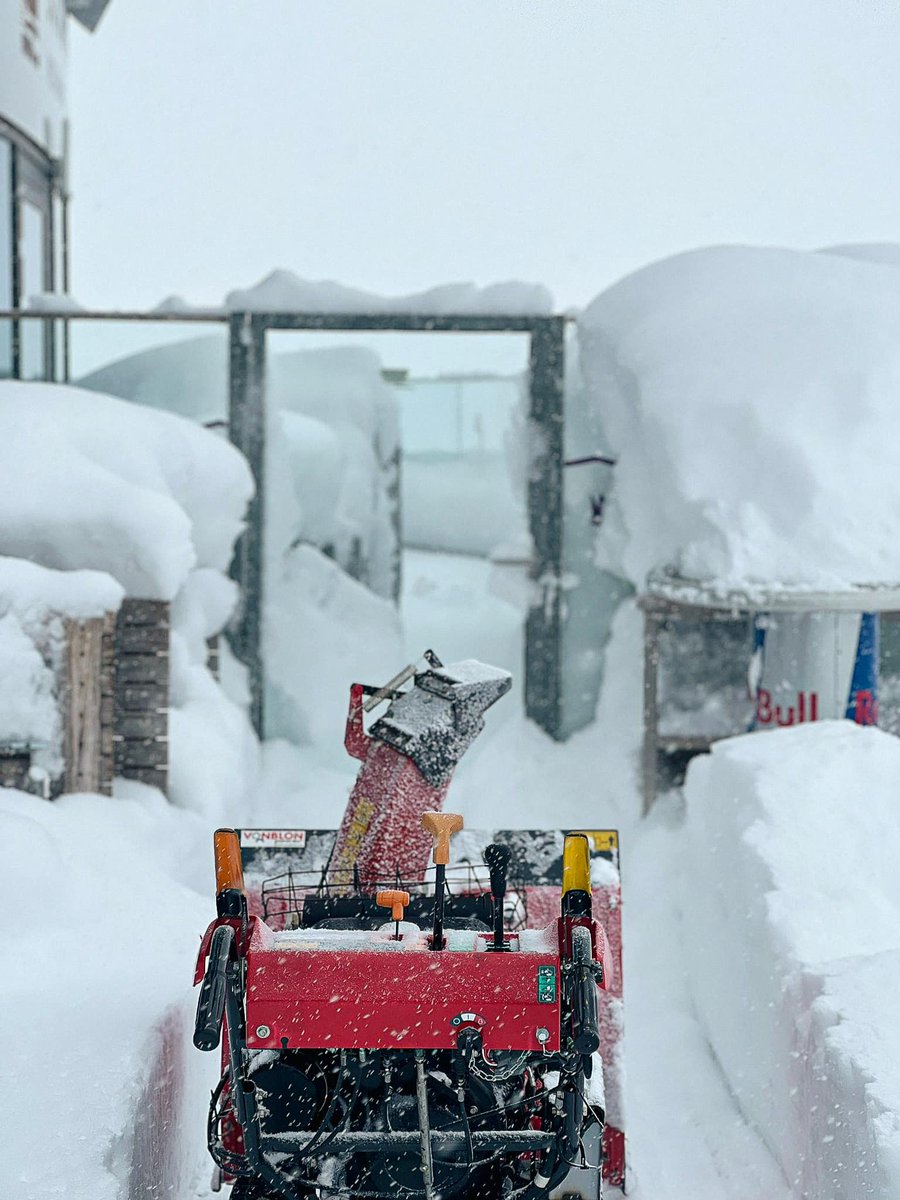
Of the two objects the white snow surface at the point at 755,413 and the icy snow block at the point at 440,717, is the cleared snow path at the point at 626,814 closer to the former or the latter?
the icy snow block at the point at 440,717

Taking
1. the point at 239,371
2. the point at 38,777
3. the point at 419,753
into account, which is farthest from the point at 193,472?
the point at 419,753

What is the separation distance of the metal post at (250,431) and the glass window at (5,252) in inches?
75.4

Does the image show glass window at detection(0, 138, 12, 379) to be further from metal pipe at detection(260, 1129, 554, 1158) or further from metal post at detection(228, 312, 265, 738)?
metal pipe at detection(260, 1129, 554, 1158)

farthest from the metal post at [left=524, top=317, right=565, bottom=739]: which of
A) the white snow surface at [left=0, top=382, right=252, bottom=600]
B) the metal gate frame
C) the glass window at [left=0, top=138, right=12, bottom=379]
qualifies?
the glass window at [left=0, top=138, right=12, bottom=379]

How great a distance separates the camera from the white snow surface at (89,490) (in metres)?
6.90

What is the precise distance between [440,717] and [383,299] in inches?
297

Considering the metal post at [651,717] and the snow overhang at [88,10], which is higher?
the snow overhang at [88,10]

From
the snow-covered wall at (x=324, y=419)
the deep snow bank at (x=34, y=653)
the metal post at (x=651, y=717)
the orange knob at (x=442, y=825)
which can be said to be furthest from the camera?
the snow-covered wall at (x=324, y=419)

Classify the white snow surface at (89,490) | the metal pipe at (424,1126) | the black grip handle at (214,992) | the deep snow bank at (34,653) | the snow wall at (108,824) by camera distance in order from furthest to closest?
the white snow surface at (89,490) → the deep snow bank at (34,653) → the snow wall at (108,824) → the metal pipe at (424,1126) → the black grip handle at (214,992)

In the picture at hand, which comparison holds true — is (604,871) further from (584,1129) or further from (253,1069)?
(253,1069)

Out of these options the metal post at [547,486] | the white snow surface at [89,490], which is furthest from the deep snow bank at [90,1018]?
the metal post at [547,486]

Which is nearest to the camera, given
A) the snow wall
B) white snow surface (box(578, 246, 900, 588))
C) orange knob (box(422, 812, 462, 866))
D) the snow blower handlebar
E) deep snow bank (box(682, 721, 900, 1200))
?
the snow blower handlebar

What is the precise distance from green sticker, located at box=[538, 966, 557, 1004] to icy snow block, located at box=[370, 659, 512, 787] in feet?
4.15

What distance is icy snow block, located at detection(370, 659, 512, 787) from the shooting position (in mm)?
4137
